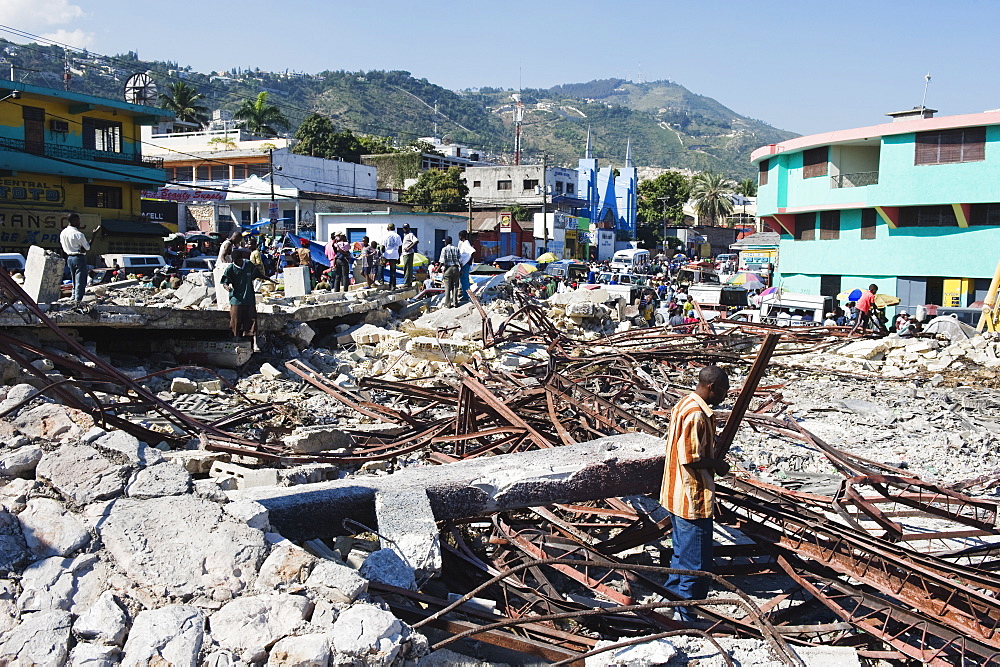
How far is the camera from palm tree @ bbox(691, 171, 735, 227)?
72875 millimetres

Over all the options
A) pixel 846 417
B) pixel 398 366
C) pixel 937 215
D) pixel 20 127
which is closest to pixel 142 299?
pixel 398 366

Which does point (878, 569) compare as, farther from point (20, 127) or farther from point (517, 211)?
point (517, 211)

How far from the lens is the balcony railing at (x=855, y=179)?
26016 millimetres

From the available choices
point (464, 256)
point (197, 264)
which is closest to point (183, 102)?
point (197, 264)

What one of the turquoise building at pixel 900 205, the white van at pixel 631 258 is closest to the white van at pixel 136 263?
the turquoise building at pixel 900 205

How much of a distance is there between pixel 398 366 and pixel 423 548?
762 centimetres

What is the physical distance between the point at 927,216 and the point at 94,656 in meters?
27.3

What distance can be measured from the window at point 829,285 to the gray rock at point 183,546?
2773cm

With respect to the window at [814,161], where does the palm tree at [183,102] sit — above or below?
above

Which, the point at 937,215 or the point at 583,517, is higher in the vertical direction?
the point at 937,215

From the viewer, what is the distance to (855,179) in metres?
26.3

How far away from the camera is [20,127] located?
28156mm

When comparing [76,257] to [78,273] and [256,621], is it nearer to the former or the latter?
[78,273]

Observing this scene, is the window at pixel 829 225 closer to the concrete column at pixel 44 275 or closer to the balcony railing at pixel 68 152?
the concrete column at pixel 44 275
